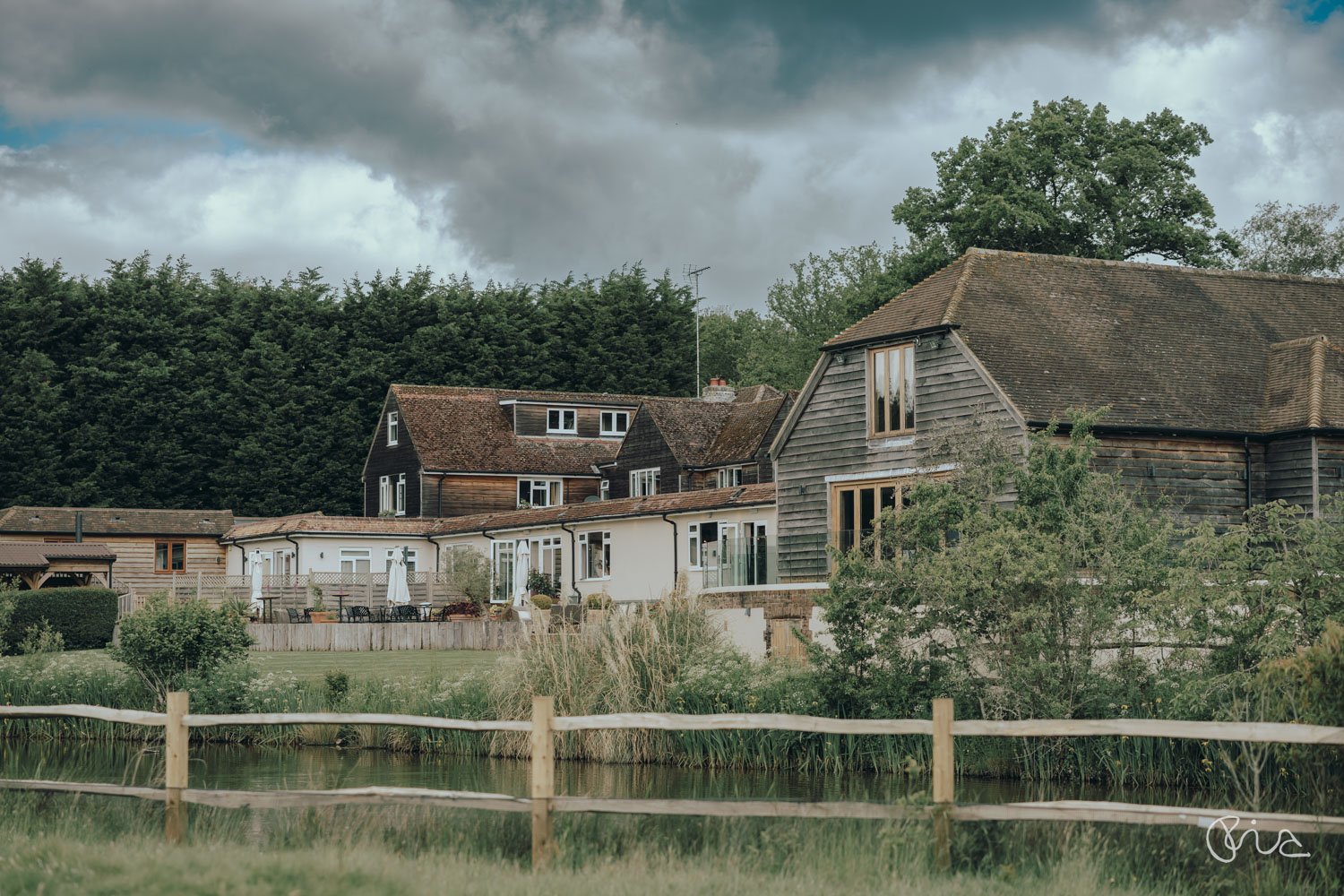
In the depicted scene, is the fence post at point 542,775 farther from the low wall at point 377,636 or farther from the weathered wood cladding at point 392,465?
the weathered wood cladding at point 392,465

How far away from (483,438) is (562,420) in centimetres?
340

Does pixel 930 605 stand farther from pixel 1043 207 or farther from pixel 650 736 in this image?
pixel 1043 207

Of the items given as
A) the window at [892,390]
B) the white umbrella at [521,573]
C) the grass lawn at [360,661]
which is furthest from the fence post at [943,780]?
the white umbrella at [521,573]

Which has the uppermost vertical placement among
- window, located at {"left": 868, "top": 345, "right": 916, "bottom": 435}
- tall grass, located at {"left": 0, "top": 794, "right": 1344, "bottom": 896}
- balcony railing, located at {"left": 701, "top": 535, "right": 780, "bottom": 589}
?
window, located at {"left": 868, "top": 345, "right": 916, "bottom": 435}

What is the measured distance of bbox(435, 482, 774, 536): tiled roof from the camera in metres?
37.1

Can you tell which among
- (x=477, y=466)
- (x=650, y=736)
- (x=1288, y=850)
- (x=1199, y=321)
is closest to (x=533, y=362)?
(x=477, y=466)

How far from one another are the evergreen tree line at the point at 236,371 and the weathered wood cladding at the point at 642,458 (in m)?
13.7

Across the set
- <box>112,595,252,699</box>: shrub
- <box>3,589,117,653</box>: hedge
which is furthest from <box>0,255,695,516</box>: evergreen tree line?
<box>112,595,252,699</box>: shrub

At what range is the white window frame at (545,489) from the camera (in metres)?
53.8

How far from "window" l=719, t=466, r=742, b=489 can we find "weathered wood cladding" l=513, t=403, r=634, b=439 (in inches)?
384

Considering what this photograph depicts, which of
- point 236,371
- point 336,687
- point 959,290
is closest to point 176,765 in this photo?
point 336,687

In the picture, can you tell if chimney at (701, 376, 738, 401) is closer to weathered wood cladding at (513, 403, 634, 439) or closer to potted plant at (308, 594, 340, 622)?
weathered wood cladding at (513, 403, 634, 439)

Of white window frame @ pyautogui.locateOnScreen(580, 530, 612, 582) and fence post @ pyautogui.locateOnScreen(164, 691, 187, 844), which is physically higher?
white window frame @ pyautogui.locateOnScreen(580, 530, 612, 582)

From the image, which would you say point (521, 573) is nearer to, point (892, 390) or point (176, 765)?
point (892, 390)
